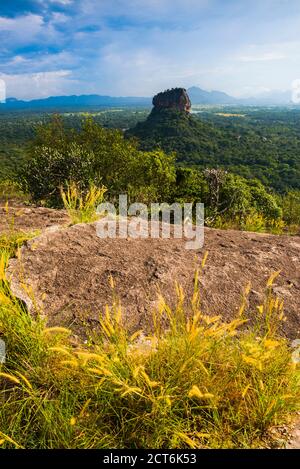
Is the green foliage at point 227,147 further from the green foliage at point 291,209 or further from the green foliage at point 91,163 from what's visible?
the green foliage at point 91,163

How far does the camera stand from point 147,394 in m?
2.13

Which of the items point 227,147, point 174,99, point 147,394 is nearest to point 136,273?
point 147,394

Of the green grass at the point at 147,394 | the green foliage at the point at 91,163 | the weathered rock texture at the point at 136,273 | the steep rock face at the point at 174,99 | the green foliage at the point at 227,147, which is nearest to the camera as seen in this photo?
the green grass at the point at 147,394

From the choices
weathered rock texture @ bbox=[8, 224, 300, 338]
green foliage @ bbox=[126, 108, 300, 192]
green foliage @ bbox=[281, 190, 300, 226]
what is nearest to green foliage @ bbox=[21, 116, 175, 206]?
weathered rock texture @ bbox=[8, 224, 300, 338]

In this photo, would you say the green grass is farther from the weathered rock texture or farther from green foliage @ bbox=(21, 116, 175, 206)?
green foliage @ bbox=(21, 116, 175, 206)

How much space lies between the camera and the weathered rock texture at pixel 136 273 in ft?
10.5

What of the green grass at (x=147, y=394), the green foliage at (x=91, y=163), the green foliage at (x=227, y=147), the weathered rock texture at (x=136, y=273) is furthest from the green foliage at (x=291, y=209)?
the green grass at (x=147, y=394)

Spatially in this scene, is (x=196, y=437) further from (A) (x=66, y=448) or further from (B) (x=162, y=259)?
(B) (x=162, y=259)

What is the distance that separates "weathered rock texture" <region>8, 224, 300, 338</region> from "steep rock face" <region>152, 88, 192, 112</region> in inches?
5317

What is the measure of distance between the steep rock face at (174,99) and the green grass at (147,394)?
13722 centimetres

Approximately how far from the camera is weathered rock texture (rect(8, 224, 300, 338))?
3203mm

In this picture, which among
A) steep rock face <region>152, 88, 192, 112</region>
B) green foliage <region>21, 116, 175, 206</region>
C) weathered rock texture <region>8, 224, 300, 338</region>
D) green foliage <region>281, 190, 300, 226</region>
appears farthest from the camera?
steep rock face <region>152, 88, 192, 112</region>

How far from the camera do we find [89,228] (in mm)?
4609

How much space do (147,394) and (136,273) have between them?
1690 mm
